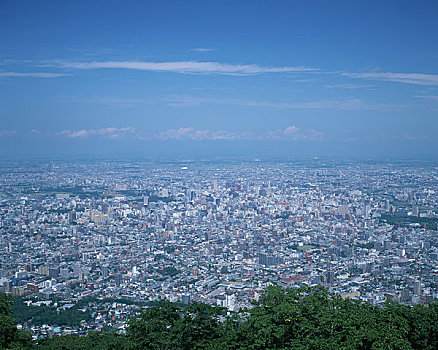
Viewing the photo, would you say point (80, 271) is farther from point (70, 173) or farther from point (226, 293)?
point (70, 173)

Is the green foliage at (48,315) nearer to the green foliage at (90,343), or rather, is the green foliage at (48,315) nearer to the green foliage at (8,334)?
the green foliage at (90,343)

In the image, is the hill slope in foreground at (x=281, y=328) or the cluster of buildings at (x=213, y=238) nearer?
the hill slope in foreground at (x=281, y=328)

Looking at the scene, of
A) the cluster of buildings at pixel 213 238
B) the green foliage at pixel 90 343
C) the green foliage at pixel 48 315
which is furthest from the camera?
the cluster of buildings at pixel 213 238

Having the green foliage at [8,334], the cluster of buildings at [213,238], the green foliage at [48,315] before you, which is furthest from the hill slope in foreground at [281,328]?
the cluster of buildings at [213,238]

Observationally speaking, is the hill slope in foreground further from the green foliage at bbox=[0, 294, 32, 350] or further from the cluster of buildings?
the cluster of buildings

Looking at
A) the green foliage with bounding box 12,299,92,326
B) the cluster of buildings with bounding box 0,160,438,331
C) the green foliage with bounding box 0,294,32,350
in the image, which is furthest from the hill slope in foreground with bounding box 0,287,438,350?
the cluster of buildings with bounding box 0,160,438,331

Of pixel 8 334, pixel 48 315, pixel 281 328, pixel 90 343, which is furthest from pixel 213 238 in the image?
pixel 281 328

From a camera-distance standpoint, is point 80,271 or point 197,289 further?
point 80,271

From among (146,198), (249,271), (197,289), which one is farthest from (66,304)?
(146,198)
